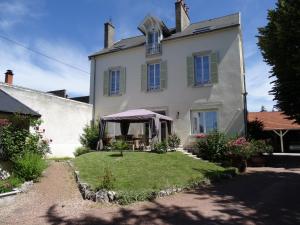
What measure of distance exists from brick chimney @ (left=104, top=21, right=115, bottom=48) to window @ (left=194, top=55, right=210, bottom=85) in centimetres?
798

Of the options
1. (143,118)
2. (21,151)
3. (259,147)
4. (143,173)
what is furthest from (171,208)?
(259,147)

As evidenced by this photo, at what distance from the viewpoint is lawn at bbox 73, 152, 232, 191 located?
8523 millimetres

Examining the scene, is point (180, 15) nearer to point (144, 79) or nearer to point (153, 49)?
point (153, 49)

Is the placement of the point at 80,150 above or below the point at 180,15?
below

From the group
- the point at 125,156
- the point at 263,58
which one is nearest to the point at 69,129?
the point at 125,156

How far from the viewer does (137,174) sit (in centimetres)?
952

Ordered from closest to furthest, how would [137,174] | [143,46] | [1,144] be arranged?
1. [137,174]
2. [1,144]
3. [143,46]

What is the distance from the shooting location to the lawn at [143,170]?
852 cm

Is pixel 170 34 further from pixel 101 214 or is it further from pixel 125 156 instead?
pixel 101 214

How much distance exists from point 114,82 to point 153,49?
12.1 feet

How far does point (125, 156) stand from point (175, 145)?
4200mm

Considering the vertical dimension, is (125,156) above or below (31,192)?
above

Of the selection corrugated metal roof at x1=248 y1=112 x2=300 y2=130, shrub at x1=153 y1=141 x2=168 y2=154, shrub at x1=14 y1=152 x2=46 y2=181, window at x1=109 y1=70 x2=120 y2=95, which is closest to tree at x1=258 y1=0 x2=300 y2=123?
shrub at x1=153 y1=141 x2=168 y2=154

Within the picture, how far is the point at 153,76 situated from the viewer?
61.0 feet
